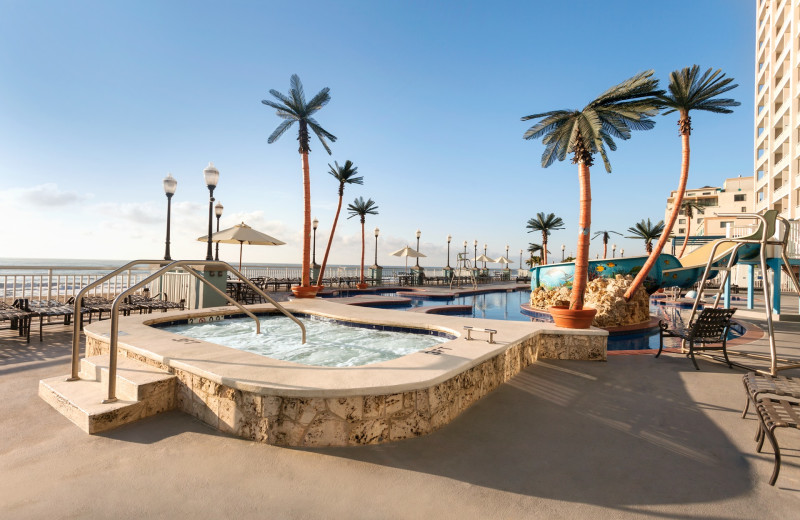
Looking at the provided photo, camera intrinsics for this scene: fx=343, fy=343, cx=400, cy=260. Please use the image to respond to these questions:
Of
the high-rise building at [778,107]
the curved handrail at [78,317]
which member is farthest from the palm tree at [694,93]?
the high-rise building at [778,107]

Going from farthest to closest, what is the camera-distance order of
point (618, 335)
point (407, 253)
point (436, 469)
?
point (407, 253) → point (618, 335) → point (436, 469)

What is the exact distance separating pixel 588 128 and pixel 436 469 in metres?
7.28

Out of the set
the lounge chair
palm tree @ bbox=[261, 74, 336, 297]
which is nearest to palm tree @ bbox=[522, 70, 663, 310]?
the lounge chair

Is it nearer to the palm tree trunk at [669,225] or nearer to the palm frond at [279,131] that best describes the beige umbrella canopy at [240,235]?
the palm frond at [279,131]

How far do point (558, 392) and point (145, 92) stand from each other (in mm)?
12861

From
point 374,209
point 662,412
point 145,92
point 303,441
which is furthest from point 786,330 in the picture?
point 374,209

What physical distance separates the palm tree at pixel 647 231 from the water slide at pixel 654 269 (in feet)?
81.5

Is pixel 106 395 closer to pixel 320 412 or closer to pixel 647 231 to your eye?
pixel 320 412

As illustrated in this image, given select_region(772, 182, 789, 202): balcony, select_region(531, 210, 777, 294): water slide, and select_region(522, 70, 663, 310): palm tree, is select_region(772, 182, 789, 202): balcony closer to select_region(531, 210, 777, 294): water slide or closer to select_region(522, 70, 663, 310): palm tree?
select_region(531, 210, 777, 294): water slide

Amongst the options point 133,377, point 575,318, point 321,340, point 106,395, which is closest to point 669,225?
point 575,318

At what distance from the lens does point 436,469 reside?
89.0 inches

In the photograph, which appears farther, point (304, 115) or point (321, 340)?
point (304, 115)

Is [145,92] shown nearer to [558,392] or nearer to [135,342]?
[135,342]

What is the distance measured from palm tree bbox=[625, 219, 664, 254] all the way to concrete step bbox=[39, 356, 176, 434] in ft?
140
